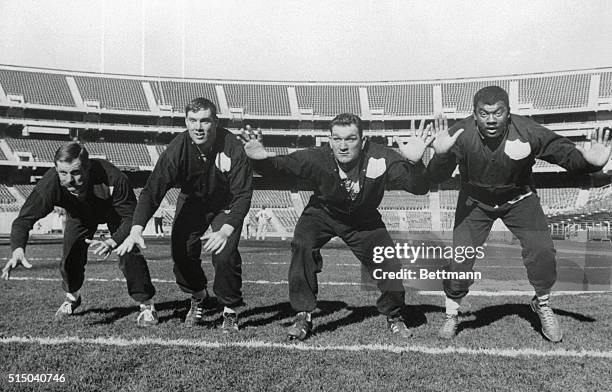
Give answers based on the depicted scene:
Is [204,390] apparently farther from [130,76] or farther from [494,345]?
[130,76]

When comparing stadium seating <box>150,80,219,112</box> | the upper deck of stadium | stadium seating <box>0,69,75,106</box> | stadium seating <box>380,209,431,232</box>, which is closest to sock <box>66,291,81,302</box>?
the upper deck of stadium

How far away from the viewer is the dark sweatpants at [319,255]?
120 inches

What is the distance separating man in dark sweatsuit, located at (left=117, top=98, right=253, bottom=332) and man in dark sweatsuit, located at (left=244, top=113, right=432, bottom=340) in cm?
22

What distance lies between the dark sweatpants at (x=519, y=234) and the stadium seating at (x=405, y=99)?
29.6 ft

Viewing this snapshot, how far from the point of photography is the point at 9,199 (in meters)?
18.4

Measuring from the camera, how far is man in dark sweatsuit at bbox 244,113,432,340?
3.05 metres

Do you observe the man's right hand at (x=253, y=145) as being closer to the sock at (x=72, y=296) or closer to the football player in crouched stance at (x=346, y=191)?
the football player in crouched stance at (x=346, y=191)

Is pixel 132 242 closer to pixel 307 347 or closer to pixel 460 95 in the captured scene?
pixel 307 347

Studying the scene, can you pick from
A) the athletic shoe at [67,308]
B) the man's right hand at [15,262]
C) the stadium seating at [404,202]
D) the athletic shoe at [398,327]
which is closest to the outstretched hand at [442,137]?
the athletic shoe at [398,327]

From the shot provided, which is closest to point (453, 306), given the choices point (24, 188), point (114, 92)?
point (114, 92)

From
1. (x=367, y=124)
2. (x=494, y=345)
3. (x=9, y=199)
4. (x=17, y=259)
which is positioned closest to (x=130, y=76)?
(x=9, y=199)

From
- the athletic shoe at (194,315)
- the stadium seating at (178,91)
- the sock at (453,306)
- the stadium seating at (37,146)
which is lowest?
the athletic shoe at (194,315)

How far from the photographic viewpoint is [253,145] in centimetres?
308

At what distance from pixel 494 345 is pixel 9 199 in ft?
65.9
